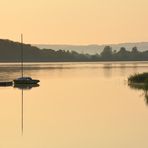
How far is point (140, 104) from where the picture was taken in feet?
144

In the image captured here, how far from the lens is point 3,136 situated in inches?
1086

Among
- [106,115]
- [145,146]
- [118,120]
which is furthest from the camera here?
[106,115]

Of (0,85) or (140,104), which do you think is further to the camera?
(0,85)

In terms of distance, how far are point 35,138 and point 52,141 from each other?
1.24m

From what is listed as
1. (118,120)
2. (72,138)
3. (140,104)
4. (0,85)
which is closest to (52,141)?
(72,138)

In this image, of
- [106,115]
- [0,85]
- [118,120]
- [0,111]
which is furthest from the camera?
[0,85]

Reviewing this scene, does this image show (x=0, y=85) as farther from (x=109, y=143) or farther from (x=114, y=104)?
(x=109, y=143)

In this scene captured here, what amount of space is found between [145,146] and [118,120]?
9527mm

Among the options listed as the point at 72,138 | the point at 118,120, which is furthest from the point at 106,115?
the point at 72,138

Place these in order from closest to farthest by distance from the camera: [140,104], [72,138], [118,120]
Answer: [72,138] < [118,120] < [140,104]

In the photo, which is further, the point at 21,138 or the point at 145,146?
the point at 21,138

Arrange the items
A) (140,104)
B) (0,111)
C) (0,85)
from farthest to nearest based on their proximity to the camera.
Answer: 1. (0,85)
2. (140,104)
3. (0,111)

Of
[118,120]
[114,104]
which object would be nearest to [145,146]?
[118,120]

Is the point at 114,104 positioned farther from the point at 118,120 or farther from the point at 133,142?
the point at 133,142
